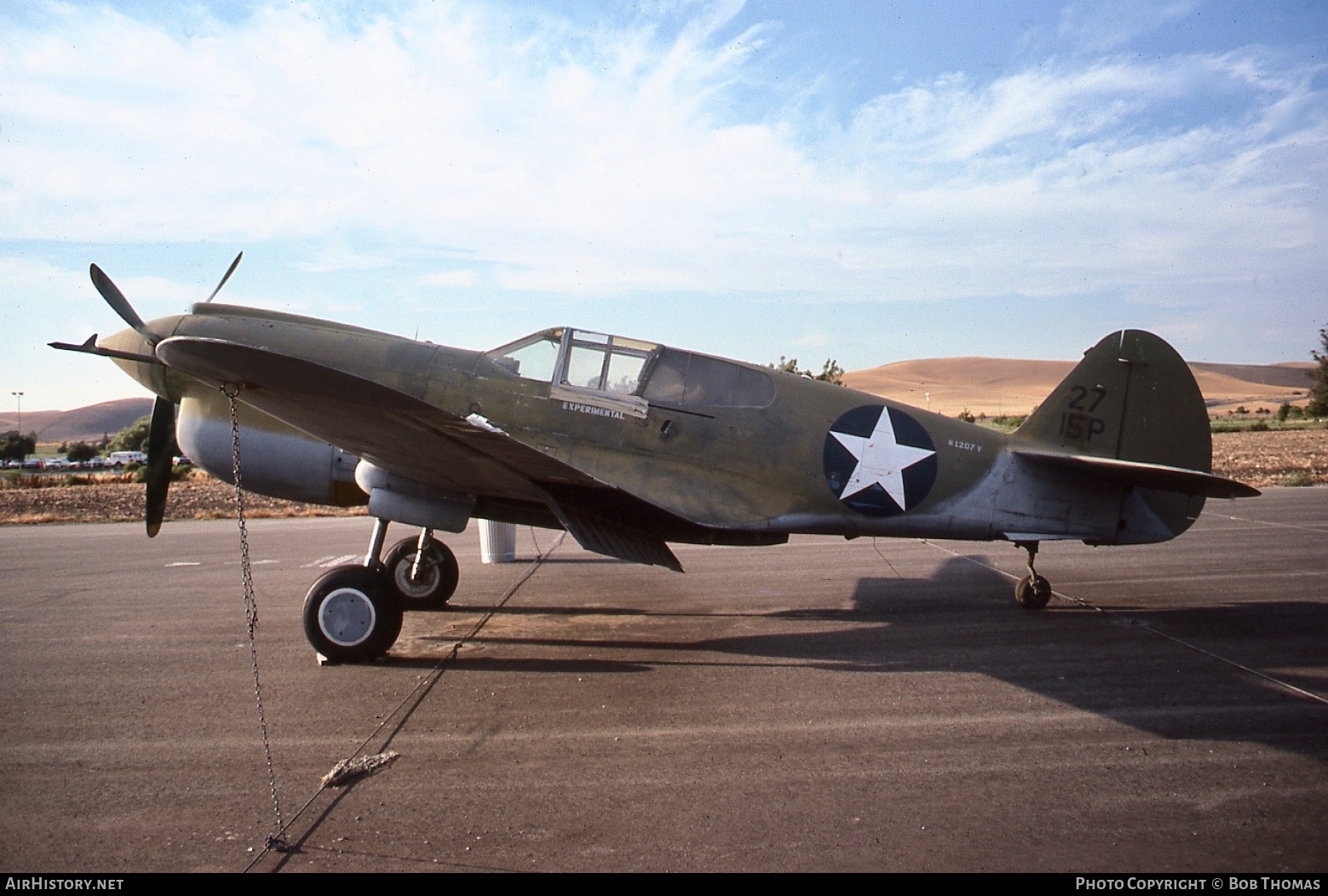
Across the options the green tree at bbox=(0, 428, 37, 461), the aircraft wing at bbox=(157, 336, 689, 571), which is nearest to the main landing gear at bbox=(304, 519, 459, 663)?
the aircraft wing at bbox=(157, 336, 689, 571)

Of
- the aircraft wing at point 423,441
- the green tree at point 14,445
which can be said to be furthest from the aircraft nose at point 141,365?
the green tree at point 14,445

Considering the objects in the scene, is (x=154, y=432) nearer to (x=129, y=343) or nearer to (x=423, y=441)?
(x=129, y=343)

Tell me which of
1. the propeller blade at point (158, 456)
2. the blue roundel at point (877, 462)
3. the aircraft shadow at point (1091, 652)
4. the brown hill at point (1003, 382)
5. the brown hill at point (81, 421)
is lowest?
the brown hill at point (81, 421)

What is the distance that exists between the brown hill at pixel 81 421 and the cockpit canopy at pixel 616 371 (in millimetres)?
151205

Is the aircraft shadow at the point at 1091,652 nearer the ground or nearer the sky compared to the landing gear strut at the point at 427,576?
nearer the sky

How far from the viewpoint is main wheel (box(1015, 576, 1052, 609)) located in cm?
746

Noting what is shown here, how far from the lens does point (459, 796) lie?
3.71 metres

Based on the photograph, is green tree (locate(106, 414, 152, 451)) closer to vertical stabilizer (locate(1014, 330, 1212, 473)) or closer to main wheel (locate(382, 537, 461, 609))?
main wheel (locate(382, 537, 461, 609))

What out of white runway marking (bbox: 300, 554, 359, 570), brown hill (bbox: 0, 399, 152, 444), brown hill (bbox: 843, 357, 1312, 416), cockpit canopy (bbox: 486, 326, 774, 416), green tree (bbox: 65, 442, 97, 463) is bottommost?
brown hill (bbox: 0, 399, 152, 444)

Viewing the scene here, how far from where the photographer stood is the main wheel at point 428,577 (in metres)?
7.62

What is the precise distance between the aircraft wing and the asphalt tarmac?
974mm

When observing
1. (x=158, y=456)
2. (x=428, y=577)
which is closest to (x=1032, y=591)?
(x=428, y=577)

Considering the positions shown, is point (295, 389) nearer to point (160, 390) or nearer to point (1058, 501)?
point (160, 390)

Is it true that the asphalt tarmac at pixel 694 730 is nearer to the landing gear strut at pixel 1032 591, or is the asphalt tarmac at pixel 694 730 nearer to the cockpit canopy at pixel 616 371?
the landing gear strut at pixel 1032 591
